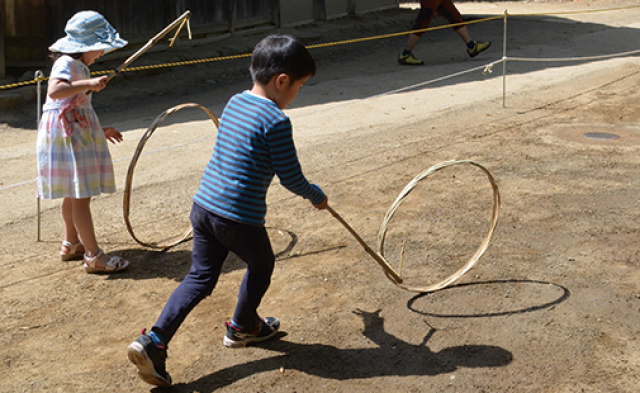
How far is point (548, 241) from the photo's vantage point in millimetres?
4848

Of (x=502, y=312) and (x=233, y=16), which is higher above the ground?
(x=233, y=16)

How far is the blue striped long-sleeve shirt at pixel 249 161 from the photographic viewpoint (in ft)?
10.2

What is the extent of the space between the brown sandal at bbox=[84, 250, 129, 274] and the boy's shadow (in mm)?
1484

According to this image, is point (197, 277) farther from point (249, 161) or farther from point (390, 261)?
point (390, 261)

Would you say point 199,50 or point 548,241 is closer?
point 548,241

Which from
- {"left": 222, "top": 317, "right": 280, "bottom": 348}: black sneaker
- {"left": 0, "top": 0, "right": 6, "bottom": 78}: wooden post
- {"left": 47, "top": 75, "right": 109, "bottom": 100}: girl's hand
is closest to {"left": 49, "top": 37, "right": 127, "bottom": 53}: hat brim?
{"left": 47, "top": 75, "right": 109, "bottom": 100}: girl's hand

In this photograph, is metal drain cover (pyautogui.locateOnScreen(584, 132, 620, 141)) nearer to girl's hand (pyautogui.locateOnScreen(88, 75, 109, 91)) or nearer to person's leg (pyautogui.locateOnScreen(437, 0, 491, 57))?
person's leg (pyautogui.locateOnScreen(437, 0, 491, 57))

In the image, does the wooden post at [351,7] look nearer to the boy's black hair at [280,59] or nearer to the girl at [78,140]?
the girl at [78,140]

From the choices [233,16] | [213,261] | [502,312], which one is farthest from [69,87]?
[233,16]

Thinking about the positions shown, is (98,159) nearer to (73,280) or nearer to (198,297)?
(73,280)

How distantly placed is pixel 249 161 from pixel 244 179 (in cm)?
9

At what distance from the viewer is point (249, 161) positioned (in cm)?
314

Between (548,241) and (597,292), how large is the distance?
2.68 feet

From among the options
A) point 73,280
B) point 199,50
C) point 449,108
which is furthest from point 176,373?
point 199,50
